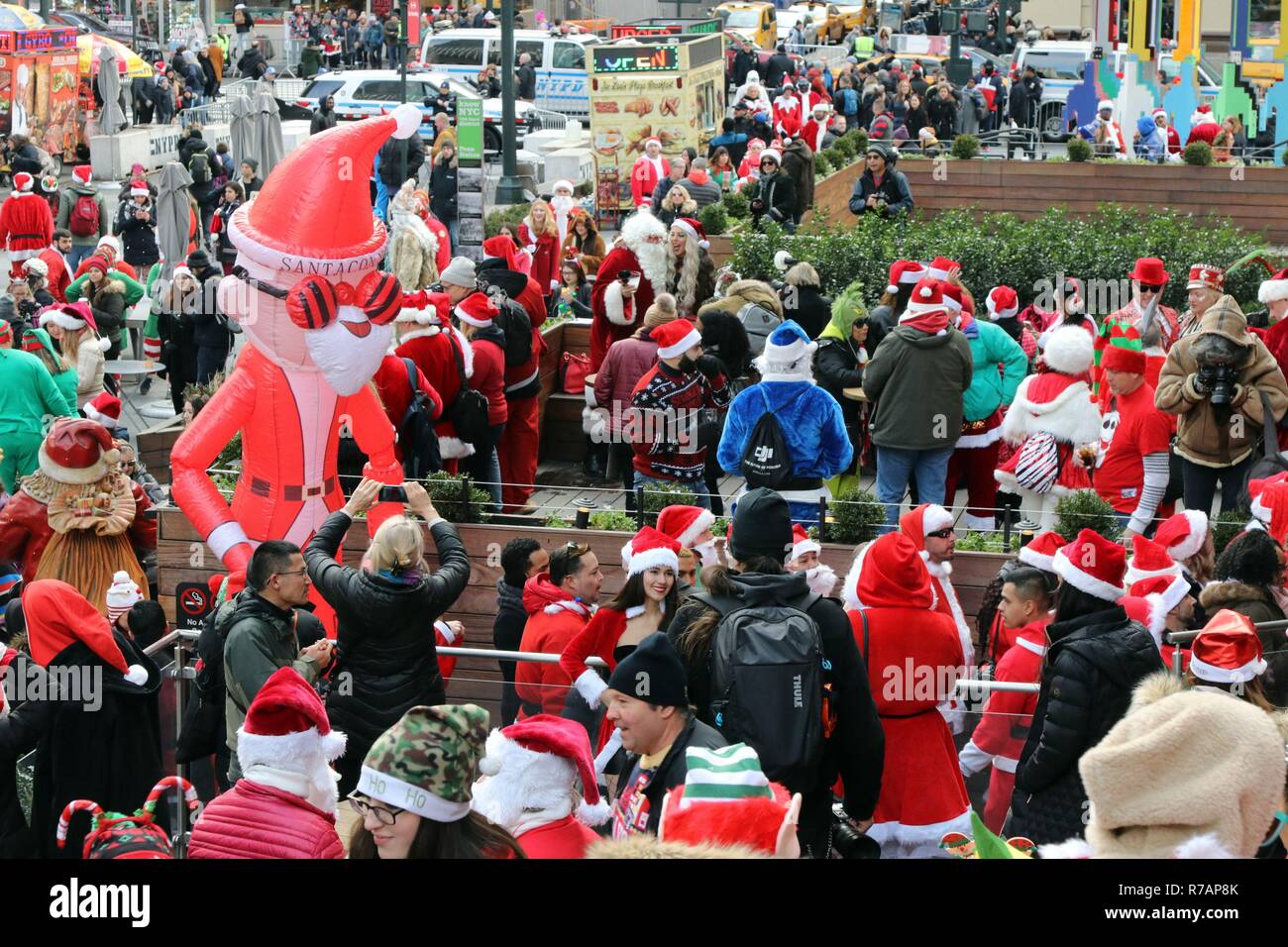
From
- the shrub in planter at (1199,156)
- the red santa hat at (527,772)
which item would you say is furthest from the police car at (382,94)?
the red santa hat at (527,772)

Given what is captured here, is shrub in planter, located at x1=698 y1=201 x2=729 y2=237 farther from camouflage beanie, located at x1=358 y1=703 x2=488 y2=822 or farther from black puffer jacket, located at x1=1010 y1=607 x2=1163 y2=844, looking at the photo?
camouflage beanie, located at x1=358 y1=703 x2=488 y2=822

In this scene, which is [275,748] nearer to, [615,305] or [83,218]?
[615,305]

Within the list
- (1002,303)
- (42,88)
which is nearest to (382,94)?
(42,88)

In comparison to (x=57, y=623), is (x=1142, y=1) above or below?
above

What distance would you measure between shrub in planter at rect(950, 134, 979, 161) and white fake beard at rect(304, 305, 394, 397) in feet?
50.3

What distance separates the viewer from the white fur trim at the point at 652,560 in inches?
277

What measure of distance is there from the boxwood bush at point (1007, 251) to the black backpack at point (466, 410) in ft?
17.4

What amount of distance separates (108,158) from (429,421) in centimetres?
2111

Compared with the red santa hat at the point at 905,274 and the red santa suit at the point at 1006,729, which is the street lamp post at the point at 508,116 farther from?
the red santa suit at the point at 1006,729

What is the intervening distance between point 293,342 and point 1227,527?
431cm

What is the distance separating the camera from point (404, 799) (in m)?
4.61
